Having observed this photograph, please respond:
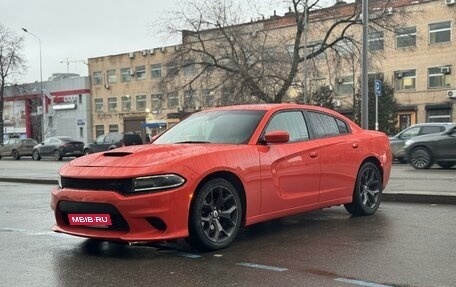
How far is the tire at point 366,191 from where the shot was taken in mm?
7859

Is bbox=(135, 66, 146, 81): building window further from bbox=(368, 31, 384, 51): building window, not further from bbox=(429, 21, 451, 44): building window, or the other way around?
bbox=(429, 21, 451, 44): building window

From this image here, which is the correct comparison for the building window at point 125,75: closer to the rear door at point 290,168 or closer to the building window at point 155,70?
the building window at point 155,70

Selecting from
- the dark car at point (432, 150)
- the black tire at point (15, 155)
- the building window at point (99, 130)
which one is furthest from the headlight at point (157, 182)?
the building window at point (99, 130)

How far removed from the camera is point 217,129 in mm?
6758

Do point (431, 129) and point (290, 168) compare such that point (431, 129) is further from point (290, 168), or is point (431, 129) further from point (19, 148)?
point (19, 148)

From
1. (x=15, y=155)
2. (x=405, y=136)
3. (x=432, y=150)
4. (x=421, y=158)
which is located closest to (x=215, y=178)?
(x=432, y=150)

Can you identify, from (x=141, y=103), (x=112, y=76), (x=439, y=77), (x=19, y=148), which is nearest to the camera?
(x=19, y=148)

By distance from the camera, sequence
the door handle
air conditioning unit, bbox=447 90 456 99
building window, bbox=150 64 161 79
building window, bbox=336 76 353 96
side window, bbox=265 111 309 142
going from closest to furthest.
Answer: side window, bbox=265 111 309 142 < the door handle < air conditioning unit, bbox=447 90 456 99 < building window, bbox=336 76 353 96 < building window, bbox=150 64 161 79

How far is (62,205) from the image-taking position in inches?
229

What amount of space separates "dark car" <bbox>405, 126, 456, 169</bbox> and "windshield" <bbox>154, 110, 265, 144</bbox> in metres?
12.2

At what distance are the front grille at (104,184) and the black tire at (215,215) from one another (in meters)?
0.70

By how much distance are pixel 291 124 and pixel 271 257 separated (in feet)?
6.71

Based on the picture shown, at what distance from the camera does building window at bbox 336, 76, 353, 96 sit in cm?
4834

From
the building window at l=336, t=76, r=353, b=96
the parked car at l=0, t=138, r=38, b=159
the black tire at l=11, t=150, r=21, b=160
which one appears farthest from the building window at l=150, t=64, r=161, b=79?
the black tire at l=11, t=150, r=21, b=160
